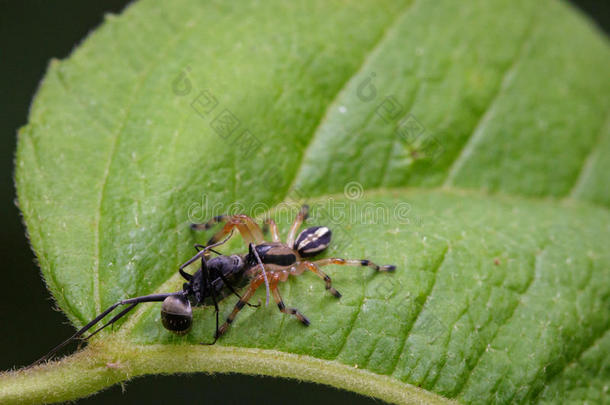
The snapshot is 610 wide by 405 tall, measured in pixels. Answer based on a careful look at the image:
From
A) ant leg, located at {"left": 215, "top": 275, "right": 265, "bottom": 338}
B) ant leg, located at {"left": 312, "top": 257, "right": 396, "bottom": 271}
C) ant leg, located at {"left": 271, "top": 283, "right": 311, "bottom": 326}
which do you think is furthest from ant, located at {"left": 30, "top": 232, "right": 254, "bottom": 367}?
ant leg, located at {"left": 312, "top": 257, "right": 396, "bottom": 271}

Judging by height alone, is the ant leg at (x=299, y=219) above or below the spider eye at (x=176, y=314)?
above

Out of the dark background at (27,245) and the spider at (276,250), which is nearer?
the spider at (276,250)

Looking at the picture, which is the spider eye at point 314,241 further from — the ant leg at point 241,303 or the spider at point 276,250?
the ant leg at point 241,303

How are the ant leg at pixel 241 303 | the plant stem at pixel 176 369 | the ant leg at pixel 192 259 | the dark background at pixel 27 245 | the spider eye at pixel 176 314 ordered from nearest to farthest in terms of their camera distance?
the plant stem at pixel 176 369
the spider eye at pixel 176 314
the ant leg at pixel 241 303
the ant leg at pixel 192 259
the dark background at pixel 27 245

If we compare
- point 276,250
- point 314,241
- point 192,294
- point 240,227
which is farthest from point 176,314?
point 314,241

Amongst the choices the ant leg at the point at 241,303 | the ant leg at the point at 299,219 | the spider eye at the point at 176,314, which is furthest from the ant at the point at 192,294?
the ant leg at the point at 299,219

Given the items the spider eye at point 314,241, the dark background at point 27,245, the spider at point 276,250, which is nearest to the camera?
the spider at point 276,250

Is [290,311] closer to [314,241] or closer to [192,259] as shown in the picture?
[314,241]
